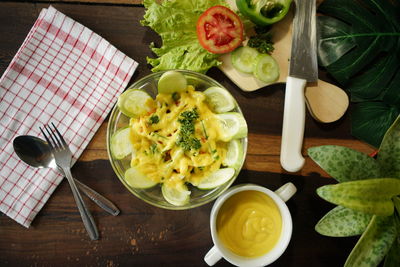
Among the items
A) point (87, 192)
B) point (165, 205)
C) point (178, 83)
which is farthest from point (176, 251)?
point (178, 83)

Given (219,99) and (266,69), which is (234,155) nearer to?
(219,99)

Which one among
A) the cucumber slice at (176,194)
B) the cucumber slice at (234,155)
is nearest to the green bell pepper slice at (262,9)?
the cucumber slice at (234,155)

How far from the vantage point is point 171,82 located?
5.63ft

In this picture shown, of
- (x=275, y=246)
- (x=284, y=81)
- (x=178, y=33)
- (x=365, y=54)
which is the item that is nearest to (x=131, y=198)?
(x=275, y=246)

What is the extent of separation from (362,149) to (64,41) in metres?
1.74

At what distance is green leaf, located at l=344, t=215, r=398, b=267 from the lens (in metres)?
1.49

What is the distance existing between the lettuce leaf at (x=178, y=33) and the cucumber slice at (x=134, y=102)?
242 mm

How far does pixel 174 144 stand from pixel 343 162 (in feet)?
2.49

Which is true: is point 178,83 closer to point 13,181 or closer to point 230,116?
point 230,116

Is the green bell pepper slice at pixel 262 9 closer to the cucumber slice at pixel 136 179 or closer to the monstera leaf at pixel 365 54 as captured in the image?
the monstera leaf at pixel 365 54

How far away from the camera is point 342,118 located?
80.0 inches

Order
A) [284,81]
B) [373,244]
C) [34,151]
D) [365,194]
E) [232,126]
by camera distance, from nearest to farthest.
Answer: [365,194], [373,244], [232,126], [34,151], [284,81]

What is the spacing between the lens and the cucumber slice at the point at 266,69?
6.22 feet

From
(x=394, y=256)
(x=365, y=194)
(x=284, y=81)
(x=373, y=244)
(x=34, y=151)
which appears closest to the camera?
(x=365, y=194)
